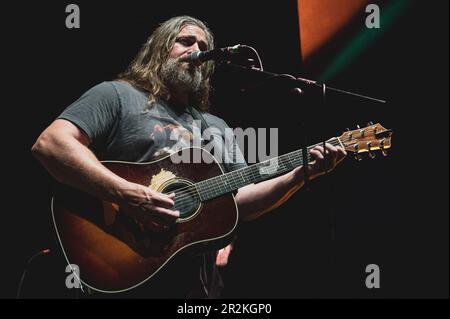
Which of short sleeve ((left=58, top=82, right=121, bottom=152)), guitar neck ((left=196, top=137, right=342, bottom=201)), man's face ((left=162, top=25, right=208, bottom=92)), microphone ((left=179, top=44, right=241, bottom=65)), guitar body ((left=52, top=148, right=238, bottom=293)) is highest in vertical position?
man's face ((left=162, top=25, right=208, bottom=92))

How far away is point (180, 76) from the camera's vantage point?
226cm

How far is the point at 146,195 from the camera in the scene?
172cm

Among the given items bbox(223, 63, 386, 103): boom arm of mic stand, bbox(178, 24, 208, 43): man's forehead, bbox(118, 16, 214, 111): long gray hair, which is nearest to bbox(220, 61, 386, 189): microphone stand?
bbox(223, 63, 386, 103): boom arm of mic stand

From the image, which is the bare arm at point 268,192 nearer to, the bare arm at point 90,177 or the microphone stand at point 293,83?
the microphone stand at point 293,83

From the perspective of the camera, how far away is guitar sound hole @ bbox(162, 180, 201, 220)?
186cm

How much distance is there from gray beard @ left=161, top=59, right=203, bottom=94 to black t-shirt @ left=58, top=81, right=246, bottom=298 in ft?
0.53

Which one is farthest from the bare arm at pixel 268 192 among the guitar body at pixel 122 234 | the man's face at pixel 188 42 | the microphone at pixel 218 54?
the man's face at pixel 188 42

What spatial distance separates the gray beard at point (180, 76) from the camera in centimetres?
226

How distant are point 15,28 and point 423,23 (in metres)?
2.58

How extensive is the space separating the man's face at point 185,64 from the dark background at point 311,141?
1.69 ft

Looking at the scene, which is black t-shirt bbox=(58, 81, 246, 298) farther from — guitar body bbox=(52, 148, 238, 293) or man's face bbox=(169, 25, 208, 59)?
man's face bbox=(169, 25, 208, 59)

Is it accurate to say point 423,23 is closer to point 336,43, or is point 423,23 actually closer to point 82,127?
point 336,43

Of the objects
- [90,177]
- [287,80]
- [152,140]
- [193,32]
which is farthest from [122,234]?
[193,32]

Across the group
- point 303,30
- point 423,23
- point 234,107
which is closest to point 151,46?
point 234,107
